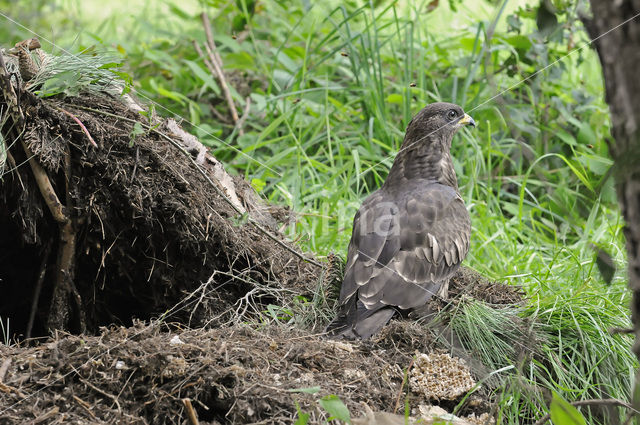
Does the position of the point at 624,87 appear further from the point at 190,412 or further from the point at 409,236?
the point at 409,236

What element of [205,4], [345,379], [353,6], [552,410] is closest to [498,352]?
[345,379]

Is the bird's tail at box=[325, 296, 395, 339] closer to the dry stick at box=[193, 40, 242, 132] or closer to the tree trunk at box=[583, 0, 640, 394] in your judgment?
the tree trunk at box=[583, 0, 640, 394]

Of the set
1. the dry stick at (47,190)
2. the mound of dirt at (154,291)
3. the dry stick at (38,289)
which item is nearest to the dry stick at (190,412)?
the mound of dirt at (154,291)

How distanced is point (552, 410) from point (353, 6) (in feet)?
15.5

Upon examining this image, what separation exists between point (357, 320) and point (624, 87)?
6.96 feet

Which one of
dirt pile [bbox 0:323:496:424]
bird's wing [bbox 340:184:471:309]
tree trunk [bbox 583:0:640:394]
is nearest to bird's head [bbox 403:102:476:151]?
bird's wing [bbox 340:184:471:309]

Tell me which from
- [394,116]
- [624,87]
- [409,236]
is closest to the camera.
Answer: [624,87]

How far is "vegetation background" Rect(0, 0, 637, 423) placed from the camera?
470 cm

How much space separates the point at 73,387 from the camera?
9.05 feet

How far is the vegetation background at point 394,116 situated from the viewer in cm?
470

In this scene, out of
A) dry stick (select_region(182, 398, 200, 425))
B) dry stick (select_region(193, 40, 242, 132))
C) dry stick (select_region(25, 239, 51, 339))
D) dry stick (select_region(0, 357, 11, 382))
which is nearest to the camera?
dry stick (select_region(182, 398, 200, 425))

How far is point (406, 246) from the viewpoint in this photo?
3.89 m

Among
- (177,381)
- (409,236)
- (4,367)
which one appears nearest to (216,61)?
(409,236)

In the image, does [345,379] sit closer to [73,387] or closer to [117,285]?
[73,387]
